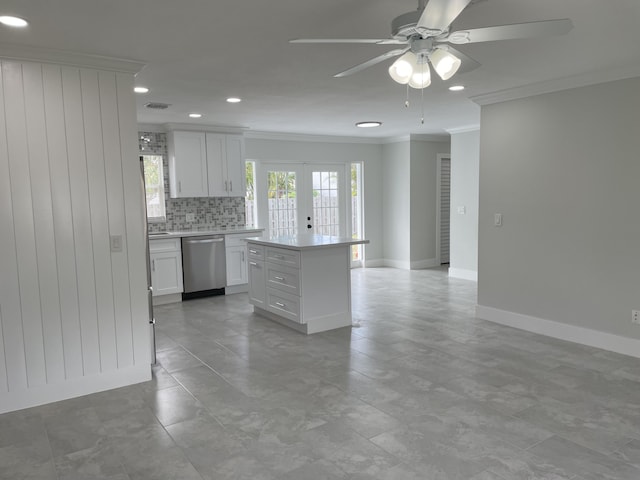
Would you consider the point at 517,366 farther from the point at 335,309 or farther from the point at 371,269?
the point at 371,269

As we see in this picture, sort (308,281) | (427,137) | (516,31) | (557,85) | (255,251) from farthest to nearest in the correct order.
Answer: (427,137) < (255,251) < (308,281) < (557,85) < (516,31)

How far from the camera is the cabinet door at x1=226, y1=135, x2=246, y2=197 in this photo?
6.71 m

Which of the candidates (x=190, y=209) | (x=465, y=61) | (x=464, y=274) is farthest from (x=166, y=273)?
(x=465, y=61)

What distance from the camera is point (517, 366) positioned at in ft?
12.2

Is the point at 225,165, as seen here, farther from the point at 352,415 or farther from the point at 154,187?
the point at 352,415

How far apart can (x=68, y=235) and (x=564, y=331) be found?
425cm

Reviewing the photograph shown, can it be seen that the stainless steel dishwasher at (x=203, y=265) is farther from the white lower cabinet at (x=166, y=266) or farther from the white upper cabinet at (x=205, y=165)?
the white upper cabinet at (x=205, y=165)

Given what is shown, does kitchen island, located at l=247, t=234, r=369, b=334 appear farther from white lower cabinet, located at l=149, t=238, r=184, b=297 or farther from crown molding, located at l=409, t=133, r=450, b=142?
crown molding, located at l=409, t=133, r=450, b=142

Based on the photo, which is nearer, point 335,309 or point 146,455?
point 146,455

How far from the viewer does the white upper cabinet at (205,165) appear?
632cm

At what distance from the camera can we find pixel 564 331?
4367 millimetres

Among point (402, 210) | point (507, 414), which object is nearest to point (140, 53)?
point (507, 414)

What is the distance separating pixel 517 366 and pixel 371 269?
192 inches

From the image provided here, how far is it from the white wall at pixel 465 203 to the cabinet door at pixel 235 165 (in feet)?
10.9
